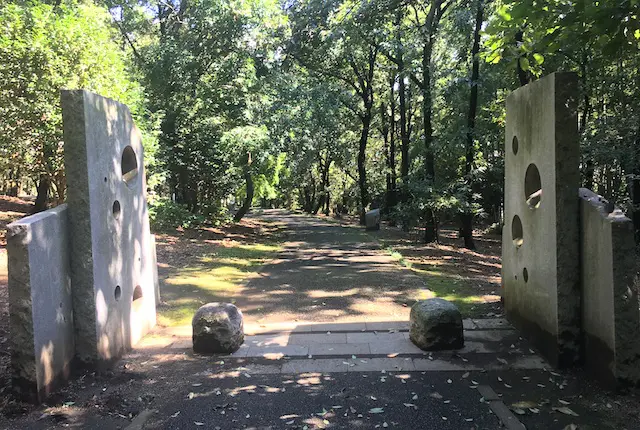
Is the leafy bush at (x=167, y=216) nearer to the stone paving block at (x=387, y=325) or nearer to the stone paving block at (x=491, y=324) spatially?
the stone paving block at (x=387, y=325)

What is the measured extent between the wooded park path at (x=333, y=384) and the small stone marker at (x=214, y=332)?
12 centimetres

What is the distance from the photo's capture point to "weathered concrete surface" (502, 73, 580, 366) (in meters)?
4.88

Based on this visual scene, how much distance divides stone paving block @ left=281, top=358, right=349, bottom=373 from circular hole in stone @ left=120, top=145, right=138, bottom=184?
2.94m

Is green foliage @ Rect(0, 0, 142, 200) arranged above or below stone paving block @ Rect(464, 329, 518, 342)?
above

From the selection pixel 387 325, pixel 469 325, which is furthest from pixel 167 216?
pixel 469 325

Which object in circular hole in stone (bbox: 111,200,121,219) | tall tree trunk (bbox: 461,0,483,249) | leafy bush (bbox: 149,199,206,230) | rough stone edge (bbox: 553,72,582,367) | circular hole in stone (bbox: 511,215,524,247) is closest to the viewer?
rough stone edge (bbox: 553,72,582,367)

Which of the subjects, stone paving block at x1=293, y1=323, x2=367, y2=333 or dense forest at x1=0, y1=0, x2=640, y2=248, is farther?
dense forest at x1=0, y1=0, x2=640, y2=248

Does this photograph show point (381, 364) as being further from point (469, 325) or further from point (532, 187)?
point (532, 187)

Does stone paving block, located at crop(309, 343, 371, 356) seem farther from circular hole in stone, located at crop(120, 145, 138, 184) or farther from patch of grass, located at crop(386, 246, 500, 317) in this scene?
circular hole in stone, located at crop(120, 145, 138, 184)

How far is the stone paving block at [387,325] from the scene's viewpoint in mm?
6566

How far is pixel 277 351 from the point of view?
5691mm

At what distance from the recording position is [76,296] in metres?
4.74

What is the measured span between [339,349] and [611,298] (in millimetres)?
2847

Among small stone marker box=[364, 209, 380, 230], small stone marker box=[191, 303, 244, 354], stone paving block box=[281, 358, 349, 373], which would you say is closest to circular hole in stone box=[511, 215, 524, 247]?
stone paving block box=[281, 358, 349, 373]
